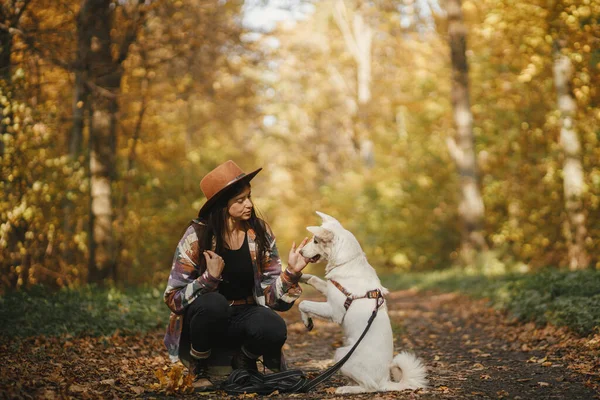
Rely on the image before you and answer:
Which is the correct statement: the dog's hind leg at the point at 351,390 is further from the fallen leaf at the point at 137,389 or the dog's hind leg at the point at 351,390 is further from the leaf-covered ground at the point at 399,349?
the fallen leaf at the point at 137,389

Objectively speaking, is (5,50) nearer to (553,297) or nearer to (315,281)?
(315,281)

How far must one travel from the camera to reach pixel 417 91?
2192 centimetres

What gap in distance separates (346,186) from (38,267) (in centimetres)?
1866

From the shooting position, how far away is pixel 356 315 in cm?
477

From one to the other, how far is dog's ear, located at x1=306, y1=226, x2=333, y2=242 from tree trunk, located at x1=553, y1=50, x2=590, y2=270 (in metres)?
9.66

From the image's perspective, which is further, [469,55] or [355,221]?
[355,221]

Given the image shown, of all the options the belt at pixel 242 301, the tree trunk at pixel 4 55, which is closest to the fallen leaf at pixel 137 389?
the belt at pixel 242 301

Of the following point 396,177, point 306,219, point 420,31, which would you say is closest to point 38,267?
point 396,177

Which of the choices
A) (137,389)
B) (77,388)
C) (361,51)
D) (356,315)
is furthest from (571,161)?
(361,51)

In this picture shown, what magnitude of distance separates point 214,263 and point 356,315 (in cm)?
115

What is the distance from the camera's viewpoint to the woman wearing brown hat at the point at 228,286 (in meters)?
4.95

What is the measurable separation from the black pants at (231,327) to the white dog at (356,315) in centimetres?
32

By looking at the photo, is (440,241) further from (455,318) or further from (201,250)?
(201,250)

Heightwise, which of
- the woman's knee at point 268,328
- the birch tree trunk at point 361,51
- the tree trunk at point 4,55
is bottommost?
the woman's knee at point 268,328
